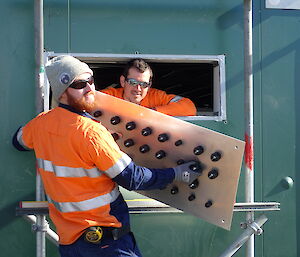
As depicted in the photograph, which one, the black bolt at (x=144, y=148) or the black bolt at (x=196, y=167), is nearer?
the black bolt at (x=196, y=167)

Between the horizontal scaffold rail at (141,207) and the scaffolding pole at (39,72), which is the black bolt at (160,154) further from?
the scaffolding pole at (39,72)

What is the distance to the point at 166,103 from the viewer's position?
3855 mm

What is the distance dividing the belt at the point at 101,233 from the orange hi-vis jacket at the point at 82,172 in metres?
0.02

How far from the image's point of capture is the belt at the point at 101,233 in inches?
101

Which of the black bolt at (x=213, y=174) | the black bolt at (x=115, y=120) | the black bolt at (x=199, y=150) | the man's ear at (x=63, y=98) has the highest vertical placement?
the man's ear at (x=63, y=98)

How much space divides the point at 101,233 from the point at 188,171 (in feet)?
1.94

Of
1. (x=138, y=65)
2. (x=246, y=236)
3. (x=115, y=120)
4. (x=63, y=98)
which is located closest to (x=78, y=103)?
(x=63, y=98)

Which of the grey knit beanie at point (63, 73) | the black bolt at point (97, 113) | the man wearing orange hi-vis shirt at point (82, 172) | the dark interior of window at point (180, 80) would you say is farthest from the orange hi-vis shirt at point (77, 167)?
the dark interior of window at point (180, 80)

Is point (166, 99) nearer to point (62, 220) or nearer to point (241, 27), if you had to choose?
point (241, 27)

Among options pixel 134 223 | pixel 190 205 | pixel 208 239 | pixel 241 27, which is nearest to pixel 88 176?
pixel 190 205

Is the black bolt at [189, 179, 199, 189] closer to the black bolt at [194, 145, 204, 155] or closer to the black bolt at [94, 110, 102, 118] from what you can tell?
the black bolt at [194, 145, 204, 155]

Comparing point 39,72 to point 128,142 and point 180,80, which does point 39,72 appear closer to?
point 128,142

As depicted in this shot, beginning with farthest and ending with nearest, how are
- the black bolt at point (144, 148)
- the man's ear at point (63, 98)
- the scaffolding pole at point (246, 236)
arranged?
the scaffolding pole at point (246, 236)
the black bolt at point (144, 148)
the man's ear at point (63, 98)

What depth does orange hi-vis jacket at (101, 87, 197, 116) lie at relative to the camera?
3.64m
